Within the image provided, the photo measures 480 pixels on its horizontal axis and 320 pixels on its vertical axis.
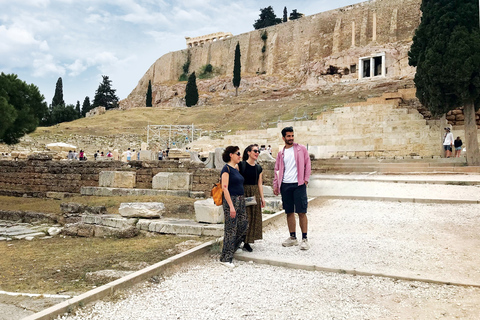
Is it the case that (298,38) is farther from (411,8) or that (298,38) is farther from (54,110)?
(54,110)

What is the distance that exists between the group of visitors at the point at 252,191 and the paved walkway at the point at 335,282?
0.25 meters

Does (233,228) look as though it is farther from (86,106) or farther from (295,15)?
(295,15)

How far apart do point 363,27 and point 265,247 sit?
61.4 m

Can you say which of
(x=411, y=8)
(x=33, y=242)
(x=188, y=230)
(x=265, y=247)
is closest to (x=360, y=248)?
(x=265, y=247)

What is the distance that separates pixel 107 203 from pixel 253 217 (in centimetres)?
691

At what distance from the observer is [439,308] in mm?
3186

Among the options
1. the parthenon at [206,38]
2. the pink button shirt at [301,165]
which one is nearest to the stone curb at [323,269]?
the pink button shirt at [301,165]

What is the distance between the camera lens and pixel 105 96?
74125 mm

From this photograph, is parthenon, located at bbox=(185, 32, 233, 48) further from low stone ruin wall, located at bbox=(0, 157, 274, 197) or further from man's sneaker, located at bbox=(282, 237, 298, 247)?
man's sneaker, located at bbox=(282, 237, 298, 247)

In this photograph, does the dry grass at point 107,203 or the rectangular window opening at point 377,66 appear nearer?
the dry grass at point 107,203

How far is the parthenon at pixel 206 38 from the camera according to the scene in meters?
88.7

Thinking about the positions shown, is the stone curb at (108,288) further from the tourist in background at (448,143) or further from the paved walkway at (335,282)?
the tourist in background at (448,143)

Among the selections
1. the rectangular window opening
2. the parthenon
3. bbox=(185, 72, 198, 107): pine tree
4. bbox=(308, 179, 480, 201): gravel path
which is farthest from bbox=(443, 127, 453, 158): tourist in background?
the parthenon

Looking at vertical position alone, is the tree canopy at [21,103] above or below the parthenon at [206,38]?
below
